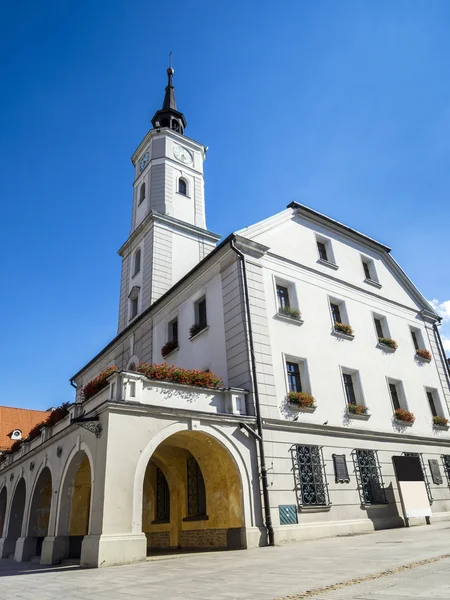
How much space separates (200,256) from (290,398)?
16.3m

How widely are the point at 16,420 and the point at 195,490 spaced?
34334 millimetres

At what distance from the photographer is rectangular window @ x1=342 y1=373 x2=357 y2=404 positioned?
1862 centimetres

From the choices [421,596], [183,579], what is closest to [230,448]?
[183,579]

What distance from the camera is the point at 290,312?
58.6ft

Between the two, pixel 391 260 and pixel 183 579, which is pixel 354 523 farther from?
pixel 391 260

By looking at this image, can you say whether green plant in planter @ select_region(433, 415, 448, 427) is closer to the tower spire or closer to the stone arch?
the stone arch

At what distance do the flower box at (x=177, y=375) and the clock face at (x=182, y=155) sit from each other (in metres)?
22.7

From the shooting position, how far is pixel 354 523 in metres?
15.6

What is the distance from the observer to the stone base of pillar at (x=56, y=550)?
44.5 feet

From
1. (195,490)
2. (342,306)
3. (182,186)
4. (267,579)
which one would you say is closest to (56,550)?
(195,490)

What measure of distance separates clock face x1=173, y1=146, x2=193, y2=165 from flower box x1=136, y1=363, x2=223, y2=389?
74.6 ft

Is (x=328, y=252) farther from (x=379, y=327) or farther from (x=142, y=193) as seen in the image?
(x=142, y=193)

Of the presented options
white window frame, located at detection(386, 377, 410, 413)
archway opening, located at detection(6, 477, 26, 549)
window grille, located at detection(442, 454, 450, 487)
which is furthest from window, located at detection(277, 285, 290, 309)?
archway opening, located at detection(6, 477, 26, 549)

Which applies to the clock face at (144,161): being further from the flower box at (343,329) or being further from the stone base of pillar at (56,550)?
the stone base of pillar at (56,550)
